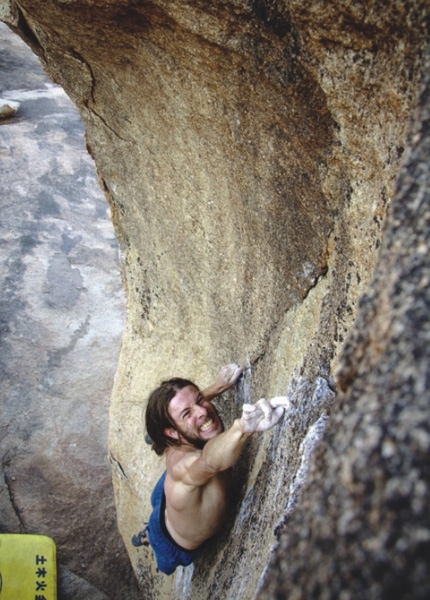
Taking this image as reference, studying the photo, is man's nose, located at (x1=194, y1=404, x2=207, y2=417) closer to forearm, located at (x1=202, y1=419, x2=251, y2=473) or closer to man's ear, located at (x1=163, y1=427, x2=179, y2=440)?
man's ear, located at (x1=163, y1=427, x2=179, y2=440)

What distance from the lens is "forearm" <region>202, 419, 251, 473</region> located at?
189 centimetres

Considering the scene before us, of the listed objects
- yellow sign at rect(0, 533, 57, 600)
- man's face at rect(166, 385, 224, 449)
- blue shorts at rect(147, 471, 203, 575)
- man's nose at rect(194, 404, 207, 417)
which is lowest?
yellow sign at rect(0, 533, 57, 600)

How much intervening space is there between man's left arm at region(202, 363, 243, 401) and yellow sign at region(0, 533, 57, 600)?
80.5 inches

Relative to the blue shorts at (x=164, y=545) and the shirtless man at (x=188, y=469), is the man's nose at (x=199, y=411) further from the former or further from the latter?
the blue shorts at (x=164, y=545)

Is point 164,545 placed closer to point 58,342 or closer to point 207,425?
point 207,425

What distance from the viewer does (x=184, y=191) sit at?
8.55 ft

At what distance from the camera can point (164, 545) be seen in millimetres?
2721

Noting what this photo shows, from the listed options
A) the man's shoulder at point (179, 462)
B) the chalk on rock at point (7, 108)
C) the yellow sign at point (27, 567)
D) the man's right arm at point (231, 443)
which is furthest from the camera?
the chalk on rock at point (7, 108)

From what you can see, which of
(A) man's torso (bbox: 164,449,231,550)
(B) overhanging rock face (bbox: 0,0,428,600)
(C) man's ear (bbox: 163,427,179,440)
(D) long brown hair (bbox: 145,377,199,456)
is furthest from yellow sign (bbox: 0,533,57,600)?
(C) man's ear (bbox: 163,427,179,440)

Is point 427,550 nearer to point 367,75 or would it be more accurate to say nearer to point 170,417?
point 367,75

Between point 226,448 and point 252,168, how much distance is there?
99 centimetres

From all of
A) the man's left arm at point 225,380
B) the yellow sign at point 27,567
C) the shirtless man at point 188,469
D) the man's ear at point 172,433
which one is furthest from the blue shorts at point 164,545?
the yellow sign at point 27,567

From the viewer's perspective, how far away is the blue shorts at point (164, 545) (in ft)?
8.74

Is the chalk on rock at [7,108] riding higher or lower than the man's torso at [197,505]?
lower
